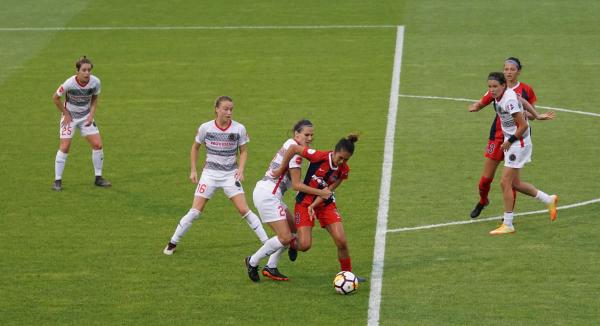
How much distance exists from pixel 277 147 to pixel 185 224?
6396 millimetres

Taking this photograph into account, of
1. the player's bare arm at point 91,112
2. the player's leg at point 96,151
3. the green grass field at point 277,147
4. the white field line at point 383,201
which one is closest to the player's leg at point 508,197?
the green grass field at point 277,147

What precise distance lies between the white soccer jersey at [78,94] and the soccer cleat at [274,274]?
5.94m

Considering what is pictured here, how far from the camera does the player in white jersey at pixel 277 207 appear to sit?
1443cm

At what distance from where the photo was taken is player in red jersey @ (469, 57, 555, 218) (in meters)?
16.8

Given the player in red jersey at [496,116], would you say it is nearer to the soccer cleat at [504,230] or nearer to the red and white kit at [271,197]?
the soccer cleat at [504,230]

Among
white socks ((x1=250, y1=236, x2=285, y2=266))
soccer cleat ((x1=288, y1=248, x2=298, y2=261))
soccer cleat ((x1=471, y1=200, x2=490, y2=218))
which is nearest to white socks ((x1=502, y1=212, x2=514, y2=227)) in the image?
soccer cleat ((x1=471, y1=200, x2=490, y2=218))

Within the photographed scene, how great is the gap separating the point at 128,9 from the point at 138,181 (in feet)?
54.5

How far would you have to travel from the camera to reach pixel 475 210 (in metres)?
17.5

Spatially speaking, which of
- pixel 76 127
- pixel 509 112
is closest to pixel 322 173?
pixel 509 112

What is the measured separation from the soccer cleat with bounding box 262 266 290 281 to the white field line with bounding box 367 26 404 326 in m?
1.11

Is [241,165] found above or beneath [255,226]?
above

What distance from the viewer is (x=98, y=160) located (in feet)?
64.5

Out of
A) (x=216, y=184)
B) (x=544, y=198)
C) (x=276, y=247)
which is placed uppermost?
(x=544, y=198)

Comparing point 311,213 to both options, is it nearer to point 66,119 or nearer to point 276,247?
point 276,247
